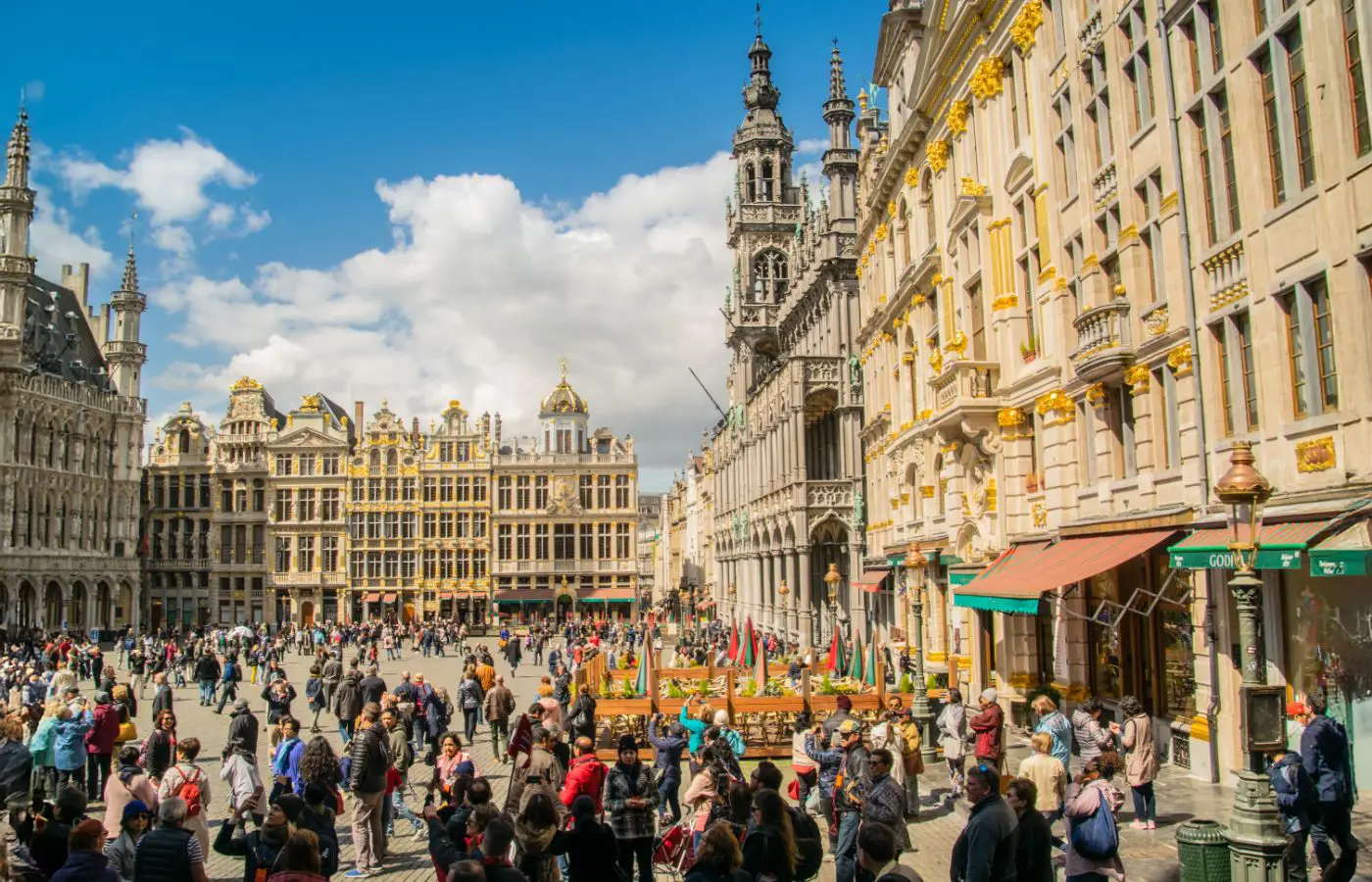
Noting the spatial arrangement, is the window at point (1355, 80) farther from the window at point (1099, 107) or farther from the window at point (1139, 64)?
the window at point (1099, 107)

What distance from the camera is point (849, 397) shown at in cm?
3962

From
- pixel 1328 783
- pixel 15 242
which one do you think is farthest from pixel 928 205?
pixel 15 242

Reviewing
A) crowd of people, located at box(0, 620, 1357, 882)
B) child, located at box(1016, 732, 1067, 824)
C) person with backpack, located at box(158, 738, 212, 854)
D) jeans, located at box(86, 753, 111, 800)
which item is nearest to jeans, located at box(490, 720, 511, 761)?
crowd of people, located at box(0, 620, 1357, 882)

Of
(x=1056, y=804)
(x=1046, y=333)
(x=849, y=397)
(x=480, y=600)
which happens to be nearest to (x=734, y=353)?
(x=849, y=397)

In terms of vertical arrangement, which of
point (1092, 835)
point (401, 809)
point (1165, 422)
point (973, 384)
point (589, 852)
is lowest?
point (401, 809)

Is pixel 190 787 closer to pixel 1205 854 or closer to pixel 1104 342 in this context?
pixel 1205 854

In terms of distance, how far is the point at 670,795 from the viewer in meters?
13.4

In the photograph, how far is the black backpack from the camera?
8008 millimetres

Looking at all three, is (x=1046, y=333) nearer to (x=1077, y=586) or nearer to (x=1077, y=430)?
(x=1077, y=430)

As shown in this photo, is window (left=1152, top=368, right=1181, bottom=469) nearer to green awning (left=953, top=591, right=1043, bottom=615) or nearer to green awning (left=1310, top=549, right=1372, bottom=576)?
green awning (left=953, top=591, right=1043, bottom=615)

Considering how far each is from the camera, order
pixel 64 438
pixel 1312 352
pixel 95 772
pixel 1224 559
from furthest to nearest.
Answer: pixel 64 438 → pixel 95 772 → pixel 1224 559 → pixel 1312 352

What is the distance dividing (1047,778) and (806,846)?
3.55 m

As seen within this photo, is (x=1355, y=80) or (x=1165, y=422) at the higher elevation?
(x=1355, y=80)

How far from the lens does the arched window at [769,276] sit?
187 ft
